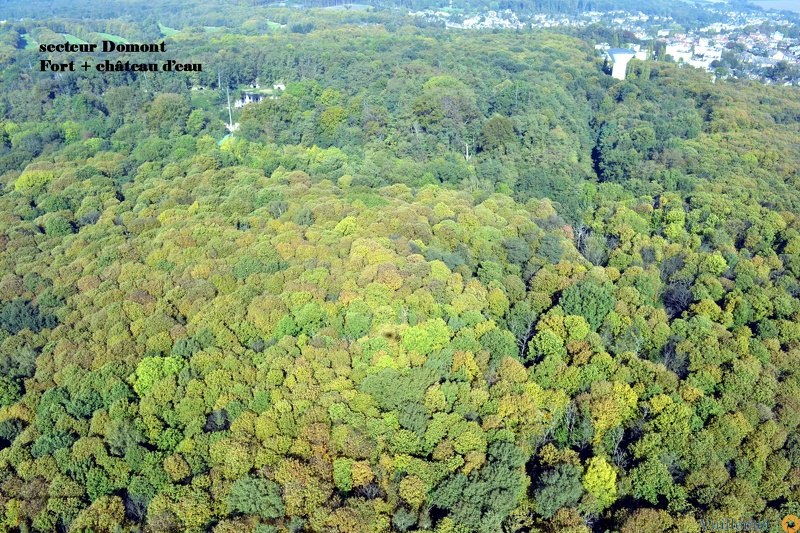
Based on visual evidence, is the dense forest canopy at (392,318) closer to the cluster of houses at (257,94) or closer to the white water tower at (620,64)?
the cluster of houses at (257,94)

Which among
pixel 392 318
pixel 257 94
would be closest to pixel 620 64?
pixel 257 94

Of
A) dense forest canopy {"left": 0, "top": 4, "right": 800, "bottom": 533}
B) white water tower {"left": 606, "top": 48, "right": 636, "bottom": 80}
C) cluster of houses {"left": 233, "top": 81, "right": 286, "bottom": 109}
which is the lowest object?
dense forest canopy {"left": 0, "top": 4, "right": 800, "bottom": 533}

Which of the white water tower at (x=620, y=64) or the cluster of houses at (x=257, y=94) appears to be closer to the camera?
the cluster of houses at (x=257, y=94)

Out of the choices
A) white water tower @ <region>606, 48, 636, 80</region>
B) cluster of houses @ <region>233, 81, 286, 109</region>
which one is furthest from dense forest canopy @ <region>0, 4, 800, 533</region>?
white water tower @ <region>606, 48, 636, 80</region>

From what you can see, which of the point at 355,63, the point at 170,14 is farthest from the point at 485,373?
the point at 170,14

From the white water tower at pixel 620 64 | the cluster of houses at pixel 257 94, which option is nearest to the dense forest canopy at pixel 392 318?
the cluster of houses at pixel 257 94

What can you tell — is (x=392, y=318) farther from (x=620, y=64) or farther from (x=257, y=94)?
(x=620, y=64)

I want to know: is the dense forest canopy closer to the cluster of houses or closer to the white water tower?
the cluster of houses

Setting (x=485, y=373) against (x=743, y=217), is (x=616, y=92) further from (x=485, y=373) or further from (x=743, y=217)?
(x=485, y=373)
